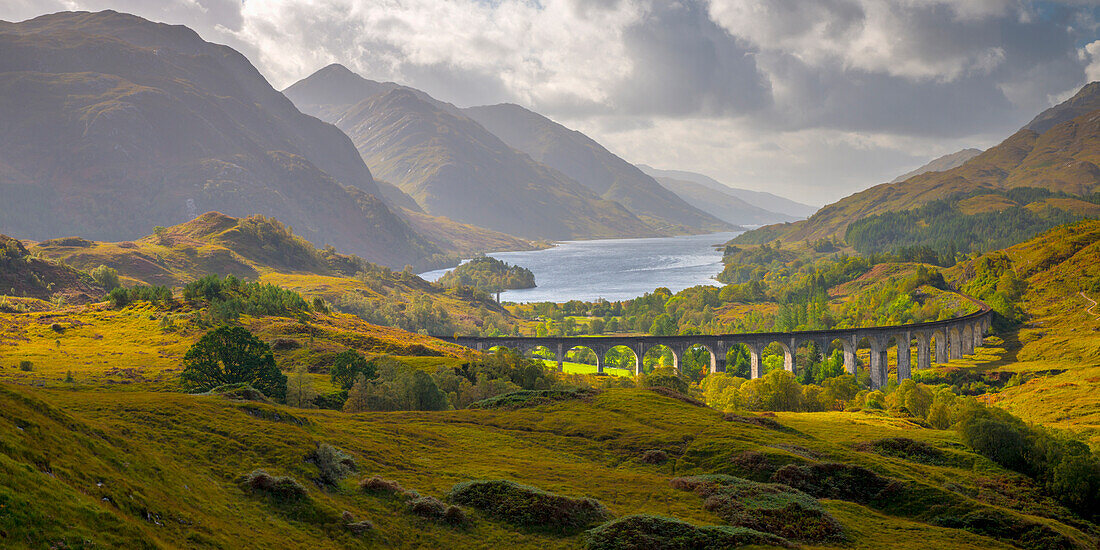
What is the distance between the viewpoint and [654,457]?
169 ft

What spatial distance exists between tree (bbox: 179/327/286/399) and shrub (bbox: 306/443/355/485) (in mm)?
33071

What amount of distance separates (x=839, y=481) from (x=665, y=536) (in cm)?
2142

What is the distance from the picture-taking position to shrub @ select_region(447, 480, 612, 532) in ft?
109

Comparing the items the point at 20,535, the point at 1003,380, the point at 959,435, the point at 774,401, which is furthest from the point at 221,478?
the point at 1003,380

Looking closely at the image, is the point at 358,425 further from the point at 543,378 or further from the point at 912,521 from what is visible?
the point at 543,378

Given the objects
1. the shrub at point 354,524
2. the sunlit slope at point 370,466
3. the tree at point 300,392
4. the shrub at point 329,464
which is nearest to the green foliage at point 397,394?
the tree at point 300,392

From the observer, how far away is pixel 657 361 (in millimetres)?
176875

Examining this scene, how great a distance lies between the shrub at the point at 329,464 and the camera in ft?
112

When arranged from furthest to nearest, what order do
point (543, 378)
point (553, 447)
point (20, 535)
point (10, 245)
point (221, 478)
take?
point (10, 245), point (543, 378), point (553, 447), point (221, 478), point (20, 535)

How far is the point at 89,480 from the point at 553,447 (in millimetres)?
37177

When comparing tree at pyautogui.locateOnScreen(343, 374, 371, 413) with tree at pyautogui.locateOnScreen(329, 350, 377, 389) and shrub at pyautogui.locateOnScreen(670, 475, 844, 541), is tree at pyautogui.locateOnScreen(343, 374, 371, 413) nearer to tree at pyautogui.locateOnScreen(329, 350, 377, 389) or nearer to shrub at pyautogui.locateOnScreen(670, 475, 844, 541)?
tree at pyautogui.locateOnScreen(329, 350, 377, 389)

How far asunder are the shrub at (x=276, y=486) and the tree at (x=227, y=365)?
1508 inches

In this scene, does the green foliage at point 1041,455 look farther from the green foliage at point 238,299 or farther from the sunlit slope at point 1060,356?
the green foliage at point 238,299

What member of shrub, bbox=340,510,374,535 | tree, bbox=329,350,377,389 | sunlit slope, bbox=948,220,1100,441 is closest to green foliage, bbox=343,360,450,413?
tree, bbox=329,350,377,389
